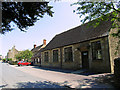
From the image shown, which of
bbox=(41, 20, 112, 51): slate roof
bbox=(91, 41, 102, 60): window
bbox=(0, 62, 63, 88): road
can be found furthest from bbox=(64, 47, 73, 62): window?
bbox=(0, 62, 63, 88): road

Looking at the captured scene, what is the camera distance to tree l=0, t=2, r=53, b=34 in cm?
482

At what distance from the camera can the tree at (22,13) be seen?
482 centimetres

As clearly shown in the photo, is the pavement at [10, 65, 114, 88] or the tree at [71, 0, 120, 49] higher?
the tree at [71, 0, 120, 49]

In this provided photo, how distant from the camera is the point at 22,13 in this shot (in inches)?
202

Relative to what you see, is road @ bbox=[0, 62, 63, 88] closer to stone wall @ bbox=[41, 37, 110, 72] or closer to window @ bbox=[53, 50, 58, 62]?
stone wall @ bbox=[41, 37, 110, 72]

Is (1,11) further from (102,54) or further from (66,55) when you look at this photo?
(66,55)

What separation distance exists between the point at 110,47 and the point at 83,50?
3590mm

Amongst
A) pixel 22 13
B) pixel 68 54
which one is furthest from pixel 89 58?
pixel 22 13

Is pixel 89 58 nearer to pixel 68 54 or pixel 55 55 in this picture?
pixel 68 54

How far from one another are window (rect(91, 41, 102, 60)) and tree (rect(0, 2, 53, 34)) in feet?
27.0

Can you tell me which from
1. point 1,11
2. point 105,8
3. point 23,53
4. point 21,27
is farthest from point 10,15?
point 23,53

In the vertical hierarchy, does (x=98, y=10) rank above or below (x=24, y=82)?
above

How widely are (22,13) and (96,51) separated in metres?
9.63

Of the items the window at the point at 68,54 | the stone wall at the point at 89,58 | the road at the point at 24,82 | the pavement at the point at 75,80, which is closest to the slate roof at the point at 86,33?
the stone wall at the point at 89,58
